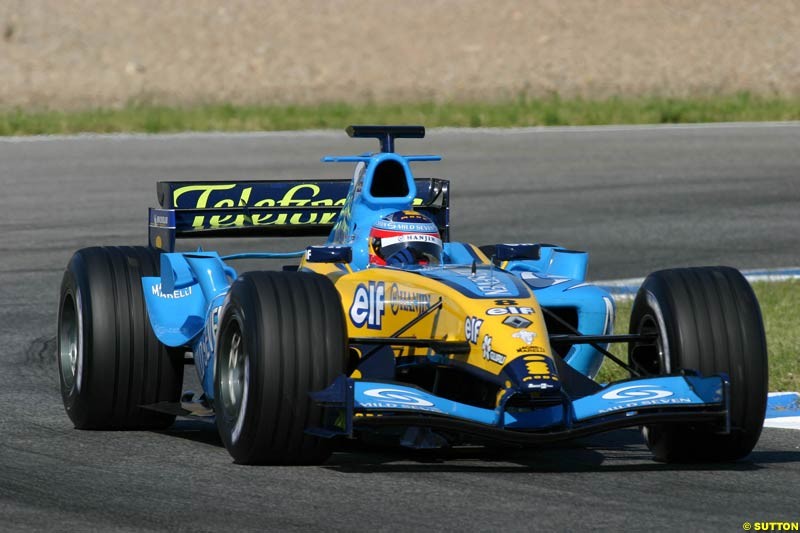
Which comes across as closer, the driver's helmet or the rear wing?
the driver's helmet

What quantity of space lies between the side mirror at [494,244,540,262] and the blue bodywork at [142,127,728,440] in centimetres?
7

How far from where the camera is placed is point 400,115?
105ft

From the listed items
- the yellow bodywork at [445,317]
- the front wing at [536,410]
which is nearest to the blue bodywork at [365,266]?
the front wing at [536,410]

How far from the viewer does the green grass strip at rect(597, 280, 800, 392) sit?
10.4m

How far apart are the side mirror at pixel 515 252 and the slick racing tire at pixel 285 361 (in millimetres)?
2004

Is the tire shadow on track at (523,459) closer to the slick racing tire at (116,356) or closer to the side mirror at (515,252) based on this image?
the slick racing tire at (116,356)

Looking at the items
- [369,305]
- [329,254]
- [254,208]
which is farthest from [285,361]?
[254,208]

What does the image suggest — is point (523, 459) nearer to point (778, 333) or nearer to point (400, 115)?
point (778, 333)

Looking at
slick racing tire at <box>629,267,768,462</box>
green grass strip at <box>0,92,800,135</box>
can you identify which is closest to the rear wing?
slick racing tire at <box>629,267,768,462</box>

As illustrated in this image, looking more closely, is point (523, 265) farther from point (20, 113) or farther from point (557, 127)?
point (20, 113)

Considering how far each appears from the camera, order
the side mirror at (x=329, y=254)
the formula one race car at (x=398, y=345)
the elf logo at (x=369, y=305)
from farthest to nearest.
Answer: the side mirror at (x=329, y=254) < the elf logo at (x=369, y=305) < the formula one race car at (x=398, y=345)

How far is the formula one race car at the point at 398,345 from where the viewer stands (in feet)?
24.1

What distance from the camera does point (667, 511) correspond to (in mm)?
6660

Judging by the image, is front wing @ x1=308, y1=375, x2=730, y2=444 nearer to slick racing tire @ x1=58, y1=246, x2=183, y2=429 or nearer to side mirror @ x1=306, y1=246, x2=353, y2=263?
side mirror @ x1=306, y1=246, x2=353, y2=263
